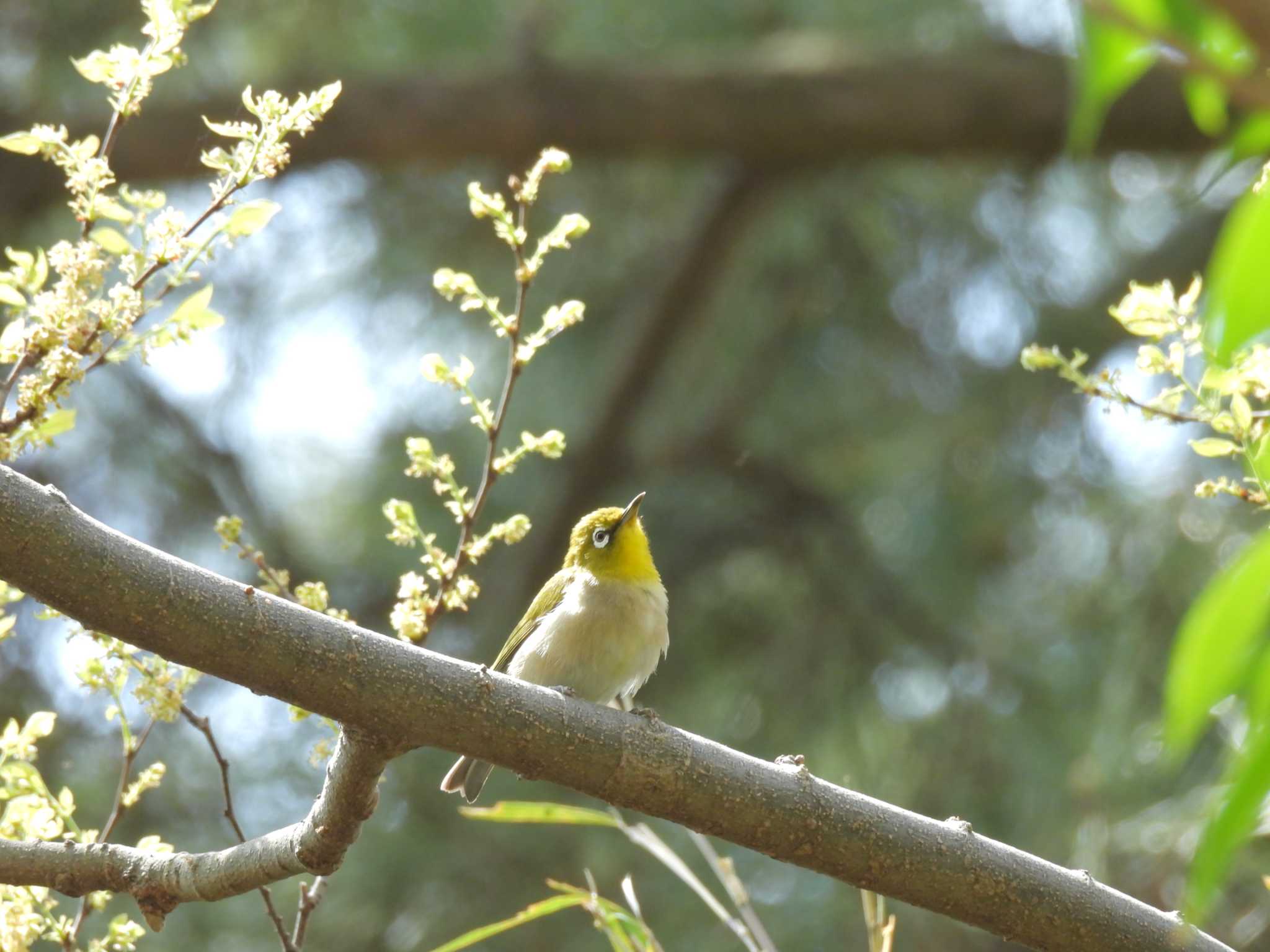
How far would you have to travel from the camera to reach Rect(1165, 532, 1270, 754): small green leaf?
572 mm

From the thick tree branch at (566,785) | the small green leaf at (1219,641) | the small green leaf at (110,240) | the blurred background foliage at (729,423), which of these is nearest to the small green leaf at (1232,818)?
the small green leaf at (1219,641)

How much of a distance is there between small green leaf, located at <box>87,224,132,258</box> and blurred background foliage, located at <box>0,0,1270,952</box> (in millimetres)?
3523

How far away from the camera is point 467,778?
357 cm

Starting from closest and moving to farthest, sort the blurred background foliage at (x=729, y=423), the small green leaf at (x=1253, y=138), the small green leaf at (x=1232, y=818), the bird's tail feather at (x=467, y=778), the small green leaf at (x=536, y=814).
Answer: the small green leaf at (x=1232, y=818)
the small green leaf at (x=1253, y=138)
the small green leaf at (x=536, y=814)
the bird's tail feather at (x=467, y=778)
the blurred background foliage at (x=729, y=423)

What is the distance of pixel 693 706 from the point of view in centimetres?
604

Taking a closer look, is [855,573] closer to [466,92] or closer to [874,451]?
[874,451]

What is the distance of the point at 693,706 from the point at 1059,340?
2.32m

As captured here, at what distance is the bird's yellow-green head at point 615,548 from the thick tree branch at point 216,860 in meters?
1.76

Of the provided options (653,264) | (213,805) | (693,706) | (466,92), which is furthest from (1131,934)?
(653,264)

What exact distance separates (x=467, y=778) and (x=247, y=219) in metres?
2.01

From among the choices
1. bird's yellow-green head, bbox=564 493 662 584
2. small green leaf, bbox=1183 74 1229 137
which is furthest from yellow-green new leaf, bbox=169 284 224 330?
bird's yellow-green head, bbox=564 493 662 584

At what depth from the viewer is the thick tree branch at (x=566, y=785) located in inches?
69.5

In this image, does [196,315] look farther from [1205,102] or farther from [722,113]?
[722,113]

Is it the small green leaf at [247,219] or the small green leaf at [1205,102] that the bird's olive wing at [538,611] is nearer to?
the small green leaf at [247,219]
